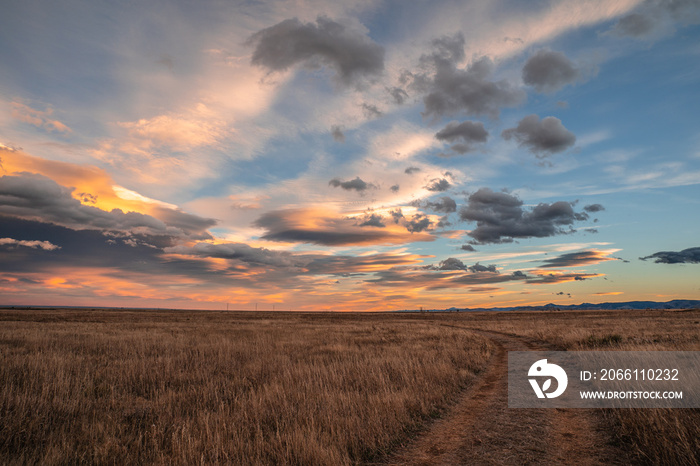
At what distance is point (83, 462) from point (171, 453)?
1.37 m

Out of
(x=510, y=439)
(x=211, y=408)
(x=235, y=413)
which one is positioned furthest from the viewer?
(x=211, y=408)

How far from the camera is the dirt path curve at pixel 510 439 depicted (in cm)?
592

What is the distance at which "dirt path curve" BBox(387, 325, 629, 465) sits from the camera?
19.4 ft

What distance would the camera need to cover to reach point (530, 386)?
424 inches

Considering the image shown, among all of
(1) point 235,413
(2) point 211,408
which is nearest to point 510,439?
(1) point 235,413

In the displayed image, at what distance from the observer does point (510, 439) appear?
6.68 m

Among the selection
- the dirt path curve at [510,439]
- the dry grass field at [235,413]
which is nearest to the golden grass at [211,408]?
the dry grass field at [235,413]

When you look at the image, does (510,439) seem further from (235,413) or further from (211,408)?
(211,408)

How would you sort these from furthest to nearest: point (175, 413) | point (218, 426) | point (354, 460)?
point (175, 413) → point (218, 426) → point (354, 460)

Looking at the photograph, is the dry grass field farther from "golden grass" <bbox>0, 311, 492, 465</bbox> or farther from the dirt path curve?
the dirt path curve

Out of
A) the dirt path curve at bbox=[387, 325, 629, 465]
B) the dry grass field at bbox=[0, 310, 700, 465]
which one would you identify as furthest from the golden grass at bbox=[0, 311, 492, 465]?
the dirt path curve at bbox=[387, 325, 629, 465]

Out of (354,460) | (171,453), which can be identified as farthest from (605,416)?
(171,453)

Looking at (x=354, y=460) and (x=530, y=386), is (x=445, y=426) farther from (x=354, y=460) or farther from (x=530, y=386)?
(x=530, y=386)

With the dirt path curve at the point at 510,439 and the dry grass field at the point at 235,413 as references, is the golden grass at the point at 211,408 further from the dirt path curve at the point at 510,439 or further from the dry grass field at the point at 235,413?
the dirt path curve at the point at 510,439
